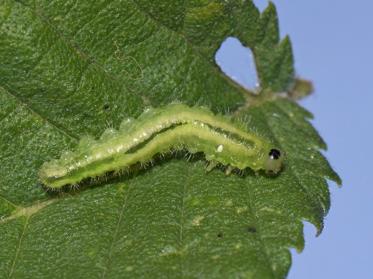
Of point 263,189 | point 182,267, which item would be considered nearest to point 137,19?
point 263,189

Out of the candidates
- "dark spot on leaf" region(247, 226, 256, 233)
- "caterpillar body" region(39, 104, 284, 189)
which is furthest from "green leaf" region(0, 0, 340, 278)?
"caterpillar body" region(39, 104, 284, 189)

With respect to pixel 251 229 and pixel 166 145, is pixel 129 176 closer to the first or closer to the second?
pixel 166 145

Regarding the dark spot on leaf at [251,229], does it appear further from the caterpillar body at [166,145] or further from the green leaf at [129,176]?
the caterpillar body at [166,145]

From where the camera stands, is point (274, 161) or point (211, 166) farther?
point (211, 166)

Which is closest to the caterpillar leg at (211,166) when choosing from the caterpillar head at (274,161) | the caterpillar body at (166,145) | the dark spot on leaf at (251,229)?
the caterpillar body at (166,145)

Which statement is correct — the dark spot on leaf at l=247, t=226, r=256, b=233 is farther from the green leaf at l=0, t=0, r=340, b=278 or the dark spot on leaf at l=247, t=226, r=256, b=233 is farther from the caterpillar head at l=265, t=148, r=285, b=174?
the caterpillar head at l=265, t=148, r=285, b=174

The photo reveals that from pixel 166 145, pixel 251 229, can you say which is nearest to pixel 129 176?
pixel 166 145

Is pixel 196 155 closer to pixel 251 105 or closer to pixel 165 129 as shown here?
pixel 165 129
